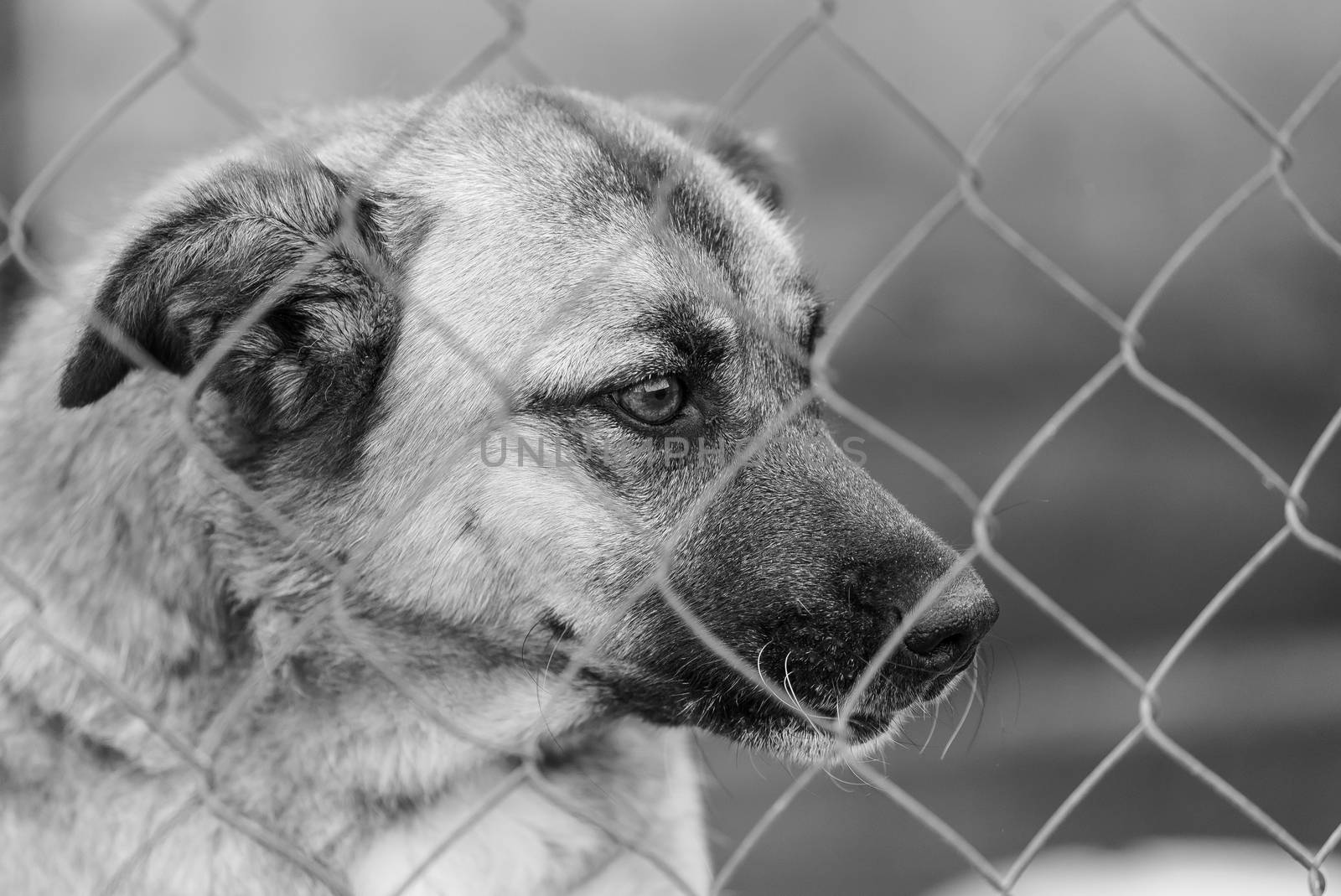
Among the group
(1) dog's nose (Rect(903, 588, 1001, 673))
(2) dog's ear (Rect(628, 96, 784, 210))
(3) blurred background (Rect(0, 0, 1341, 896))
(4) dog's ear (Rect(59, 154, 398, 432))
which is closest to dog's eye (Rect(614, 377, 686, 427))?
(4) dog's ear (Rect(59, 154, 398, 432))

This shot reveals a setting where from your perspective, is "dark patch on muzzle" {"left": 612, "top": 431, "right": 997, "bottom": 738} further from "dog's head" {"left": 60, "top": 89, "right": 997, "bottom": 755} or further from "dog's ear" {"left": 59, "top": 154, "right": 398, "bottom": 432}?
"dog's ear" {"left": 59, "top": 154, "right": 398, "bottom": 432}

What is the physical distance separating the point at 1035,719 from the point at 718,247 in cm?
331

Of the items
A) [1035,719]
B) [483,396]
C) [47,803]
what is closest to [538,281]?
[483,396]

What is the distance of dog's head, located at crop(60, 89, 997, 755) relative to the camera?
7.35ft

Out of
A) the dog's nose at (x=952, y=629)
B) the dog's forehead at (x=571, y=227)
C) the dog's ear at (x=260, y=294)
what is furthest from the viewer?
the dog's forehead at (x=571, y=227)

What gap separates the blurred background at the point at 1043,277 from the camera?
5.11 metres

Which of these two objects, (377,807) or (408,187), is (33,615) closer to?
(377,807)

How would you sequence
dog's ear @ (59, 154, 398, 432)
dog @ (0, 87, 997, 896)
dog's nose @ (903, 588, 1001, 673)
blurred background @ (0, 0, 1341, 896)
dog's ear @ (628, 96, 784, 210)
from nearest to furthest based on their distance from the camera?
dog's ear @ (59, 154, 398, 432)
dog's nose @ (903, 588, 1001, 673)
dog @ (0, 87, 997, 896)
dog's ear @ (628, 96, 784, 210)
blurred background @ (0, 0, 1341, 896)

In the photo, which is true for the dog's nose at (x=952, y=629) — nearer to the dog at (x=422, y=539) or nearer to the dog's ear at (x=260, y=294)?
the dog at (x=422, y=539)

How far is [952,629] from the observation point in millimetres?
2133

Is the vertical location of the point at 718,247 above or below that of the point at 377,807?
above

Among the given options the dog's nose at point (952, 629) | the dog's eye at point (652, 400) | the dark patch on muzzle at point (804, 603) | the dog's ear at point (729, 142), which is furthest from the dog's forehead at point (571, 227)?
the dog's nose at point (952, 629)

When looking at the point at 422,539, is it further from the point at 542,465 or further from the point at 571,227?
the point at 571,227

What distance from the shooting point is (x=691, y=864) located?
2783 mm
